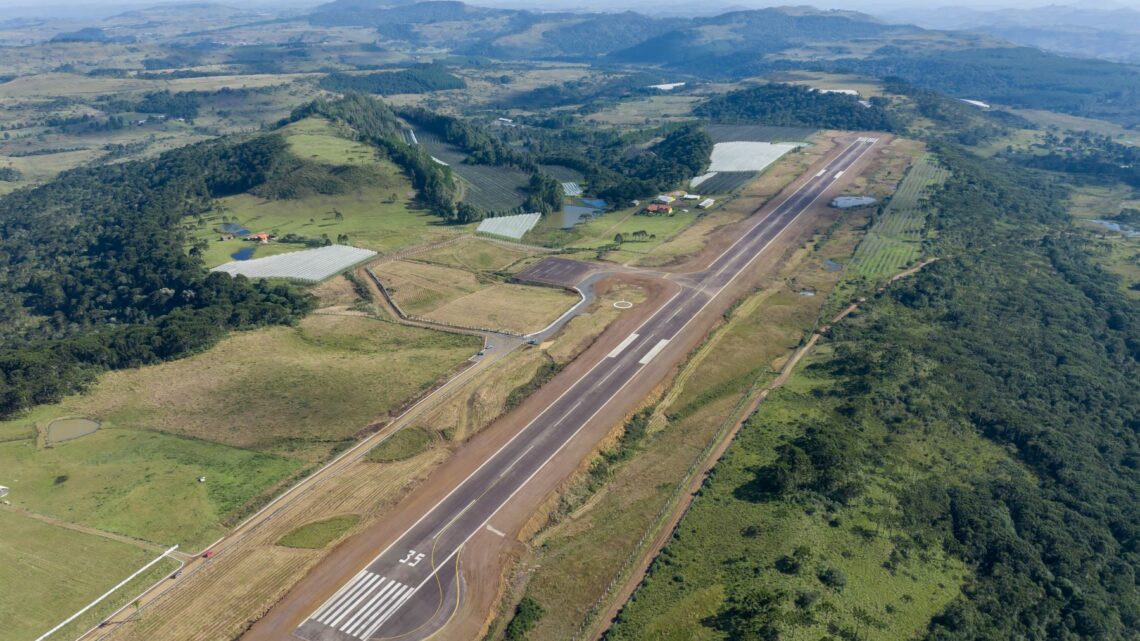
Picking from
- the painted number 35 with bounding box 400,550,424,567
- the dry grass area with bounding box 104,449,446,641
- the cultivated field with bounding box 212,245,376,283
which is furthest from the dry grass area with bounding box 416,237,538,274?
the painted number 35 with bounding box 400,550,424,567

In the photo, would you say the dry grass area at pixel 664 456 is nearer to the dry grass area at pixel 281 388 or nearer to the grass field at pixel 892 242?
the grass field at pixel 892 242

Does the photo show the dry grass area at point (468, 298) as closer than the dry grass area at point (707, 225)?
Yes

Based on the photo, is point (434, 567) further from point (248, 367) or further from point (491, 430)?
point (248, 367)

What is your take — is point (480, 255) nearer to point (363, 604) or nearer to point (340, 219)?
point (340, 219)

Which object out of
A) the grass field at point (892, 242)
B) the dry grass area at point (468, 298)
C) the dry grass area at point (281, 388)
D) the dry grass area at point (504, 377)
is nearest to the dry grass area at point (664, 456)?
the grass field at point (892, 242)

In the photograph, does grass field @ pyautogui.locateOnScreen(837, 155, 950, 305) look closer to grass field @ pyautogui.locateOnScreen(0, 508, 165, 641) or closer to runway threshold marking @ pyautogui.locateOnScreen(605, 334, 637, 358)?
runway threshold marking @ pyautogui.locateOnScreen(605, 334, 637, 358)

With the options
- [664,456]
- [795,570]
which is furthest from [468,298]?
[795,570]
